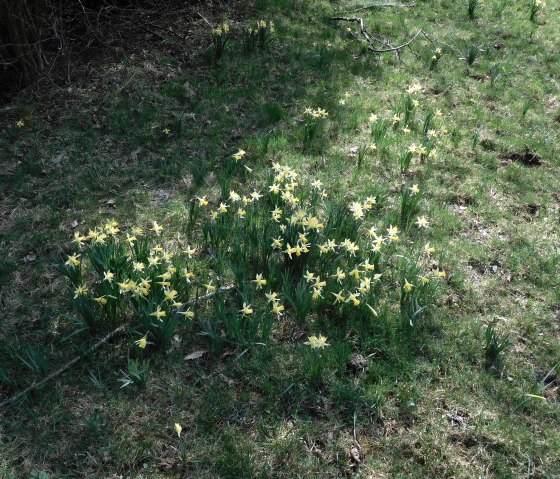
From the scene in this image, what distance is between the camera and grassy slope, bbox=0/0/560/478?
8.80ft

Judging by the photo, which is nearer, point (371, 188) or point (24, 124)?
point (371, 188)

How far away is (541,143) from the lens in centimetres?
482

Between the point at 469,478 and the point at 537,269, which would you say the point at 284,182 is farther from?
the point at 469,478

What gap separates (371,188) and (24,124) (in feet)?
10.0

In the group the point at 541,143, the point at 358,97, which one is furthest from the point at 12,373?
the point at 541,143

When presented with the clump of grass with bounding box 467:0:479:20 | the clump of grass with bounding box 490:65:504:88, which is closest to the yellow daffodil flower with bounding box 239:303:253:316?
the clump of grass with bounding box 490:65:504:88

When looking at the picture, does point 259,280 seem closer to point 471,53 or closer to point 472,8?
point 471,53

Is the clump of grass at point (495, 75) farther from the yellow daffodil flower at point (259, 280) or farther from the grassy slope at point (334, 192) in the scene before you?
the yellow daffodil flower at point (259, 280)

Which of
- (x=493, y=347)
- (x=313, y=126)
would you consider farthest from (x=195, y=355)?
(x=313, y=126)

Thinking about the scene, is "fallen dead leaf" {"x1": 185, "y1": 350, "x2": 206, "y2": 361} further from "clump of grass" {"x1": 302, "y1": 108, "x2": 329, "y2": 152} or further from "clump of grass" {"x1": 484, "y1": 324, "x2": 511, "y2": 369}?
"clump of grass" {"x1": 302, "y1": 108, "x2": 329, "y2": 152}

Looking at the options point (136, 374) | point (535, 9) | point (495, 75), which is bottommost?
point (136, 374)

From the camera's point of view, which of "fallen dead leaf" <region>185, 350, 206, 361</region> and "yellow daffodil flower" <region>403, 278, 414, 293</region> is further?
"yellow daffodil flower" <region>403, 278, 414, 293</region>

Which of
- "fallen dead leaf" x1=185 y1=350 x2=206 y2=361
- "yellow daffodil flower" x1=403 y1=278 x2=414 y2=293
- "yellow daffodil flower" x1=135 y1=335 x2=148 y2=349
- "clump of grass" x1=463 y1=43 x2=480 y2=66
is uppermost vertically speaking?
"clump of grass" x1=463 y1=43 x2=480 y2=66

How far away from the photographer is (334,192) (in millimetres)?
4242
